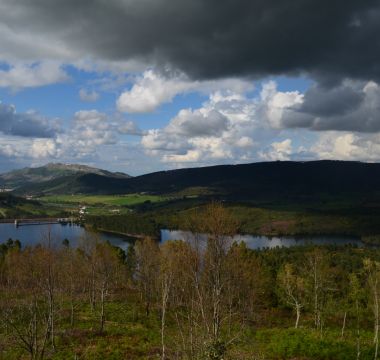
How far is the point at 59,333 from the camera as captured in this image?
4288 centimetres

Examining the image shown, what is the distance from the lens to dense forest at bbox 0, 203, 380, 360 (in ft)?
80.5

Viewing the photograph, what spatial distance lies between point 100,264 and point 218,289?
4155 cm

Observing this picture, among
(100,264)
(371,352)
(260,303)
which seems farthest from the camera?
(260,303)

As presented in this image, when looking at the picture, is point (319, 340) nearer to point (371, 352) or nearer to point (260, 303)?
point (371, 352)

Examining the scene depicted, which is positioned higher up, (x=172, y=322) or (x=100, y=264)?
(x=100, y=264)

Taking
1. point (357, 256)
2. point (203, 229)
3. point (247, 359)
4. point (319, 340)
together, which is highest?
point (203, 229)

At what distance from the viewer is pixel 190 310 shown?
1412 inches

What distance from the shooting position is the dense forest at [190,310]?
24531 mm

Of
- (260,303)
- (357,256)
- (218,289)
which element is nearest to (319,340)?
(218,289)

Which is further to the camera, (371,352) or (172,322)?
(172,322)

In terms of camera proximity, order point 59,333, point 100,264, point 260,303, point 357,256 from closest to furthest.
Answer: point 59,333, point 100,264, point 260,303, point 357,256

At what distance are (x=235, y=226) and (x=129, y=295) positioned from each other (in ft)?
188

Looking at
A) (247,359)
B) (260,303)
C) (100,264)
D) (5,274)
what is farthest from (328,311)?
(5,274)

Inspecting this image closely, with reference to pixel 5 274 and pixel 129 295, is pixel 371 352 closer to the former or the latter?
pixel 129 295
